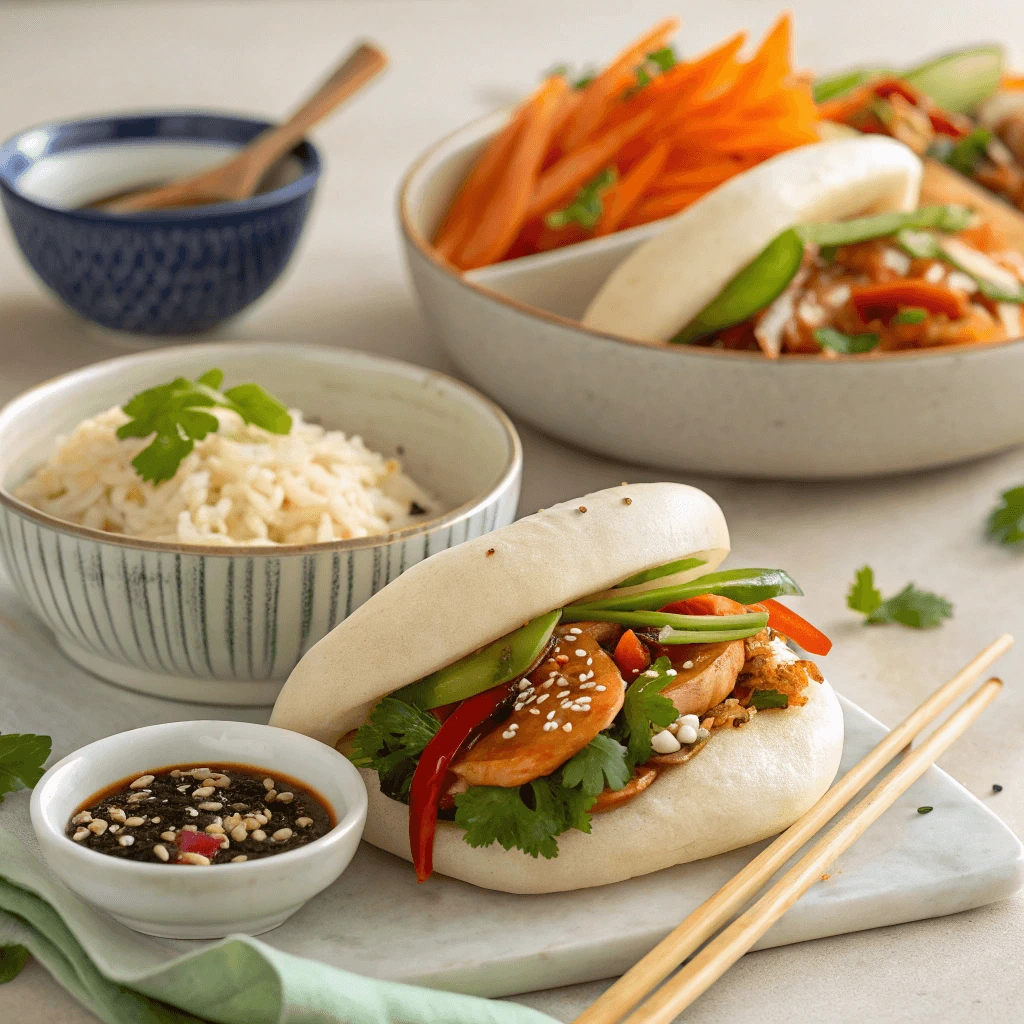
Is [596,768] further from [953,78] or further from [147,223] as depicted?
[953,78]

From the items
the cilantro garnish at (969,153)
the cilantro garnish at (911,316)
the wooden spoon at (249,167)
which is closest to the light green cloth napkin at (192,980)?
the cilantro garnish at (911,316)

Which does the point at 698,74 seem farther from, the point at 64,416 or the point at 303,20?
the point at 303,20

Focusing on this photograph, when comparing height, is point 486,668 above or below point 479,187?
below

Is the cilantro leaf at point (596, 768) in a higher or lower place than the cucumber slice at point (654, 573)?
lower

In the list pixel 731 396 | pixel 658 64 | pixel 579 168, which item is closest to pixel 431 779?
pixel 731 396

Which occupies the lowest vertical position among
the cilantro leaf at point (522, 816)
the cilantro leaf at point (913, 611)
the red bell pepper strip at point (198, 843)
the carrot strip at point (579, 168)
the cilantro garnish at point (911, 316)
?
the cilantro leaf at point (913, 611)

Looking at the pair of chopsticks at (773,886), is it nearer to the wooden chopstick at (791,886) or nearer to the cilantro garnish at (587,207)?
the wooden chopstick at (791,886)

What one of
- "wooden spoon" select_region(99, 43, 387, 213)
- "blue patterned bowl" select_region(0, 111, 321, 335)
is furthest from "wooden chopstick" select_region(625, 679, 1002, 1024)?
"wooden spoon" select_region(99, 43, 387, 213)

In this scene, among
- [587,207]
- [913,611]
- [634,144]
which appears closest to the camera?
[913,611]
